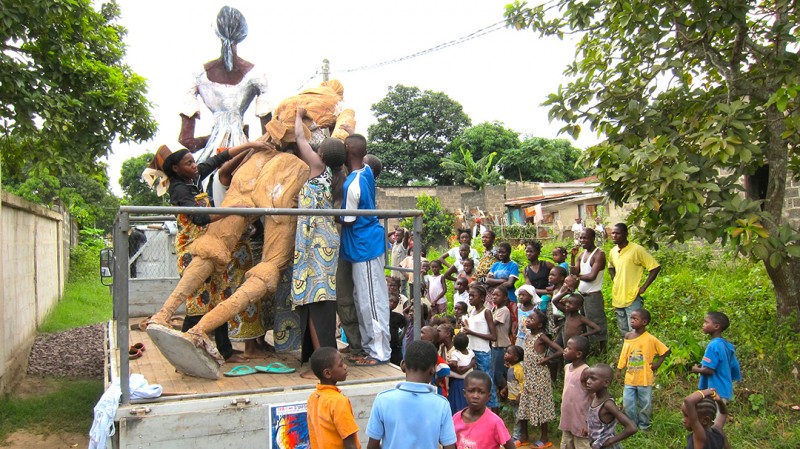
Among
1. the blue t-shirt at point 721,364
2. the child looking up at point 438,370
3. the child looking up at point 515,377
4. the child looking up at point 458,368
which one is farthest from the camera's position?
the child looking up at point 515,377

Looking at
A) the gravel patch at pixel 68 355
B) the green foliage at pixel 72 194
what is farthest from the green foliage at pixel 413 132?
the gravel patch at pixel 68 355

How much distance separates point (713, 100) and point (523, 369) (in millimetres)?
2697

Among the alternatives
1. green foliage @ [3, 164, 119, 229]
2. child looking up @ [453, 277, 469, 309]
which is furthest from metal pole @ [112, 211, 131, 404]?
green foliage @ [3, 164, 119, 229]

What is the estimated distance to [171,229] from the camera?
8023mm

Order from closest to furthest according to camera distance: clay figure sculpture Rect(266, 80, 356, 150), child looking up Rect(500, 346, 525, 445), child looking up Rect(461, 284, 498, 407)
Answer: clay figure sculpture Rect(266, 80, 356, 150) → child looking up Rect(500, 346, 525, 445) → child looking up Rect(461, 284, 498, 407)

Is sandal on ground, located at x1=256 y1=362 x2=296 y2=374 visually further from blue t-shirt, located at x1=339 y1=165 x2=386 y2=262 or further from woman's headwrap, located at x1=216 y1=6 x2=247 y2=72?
woman's headwrap, located at x1=216 y1=6 x2=247 y2=72

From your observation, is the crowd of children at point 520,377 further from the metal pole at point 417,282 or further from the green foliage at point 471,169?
the green foliage at point 471,169

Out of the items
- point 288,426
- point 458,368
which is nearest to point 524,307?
point 458,368

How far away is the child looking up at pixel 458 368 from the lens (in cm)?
525

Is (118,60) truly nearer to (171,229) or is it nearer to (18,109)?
(18,109)

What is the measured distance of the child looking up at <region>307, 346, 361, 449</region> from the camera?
3.20 metres

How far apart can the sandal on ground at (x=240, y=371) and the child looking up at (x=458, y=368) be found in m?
1.60

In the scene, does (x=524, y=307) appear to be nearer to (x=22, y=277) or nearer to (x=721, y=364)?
(x=721, y=364)

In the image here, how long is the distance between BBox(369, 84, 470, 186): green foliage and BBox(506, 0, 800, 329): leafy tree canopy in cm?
3065
